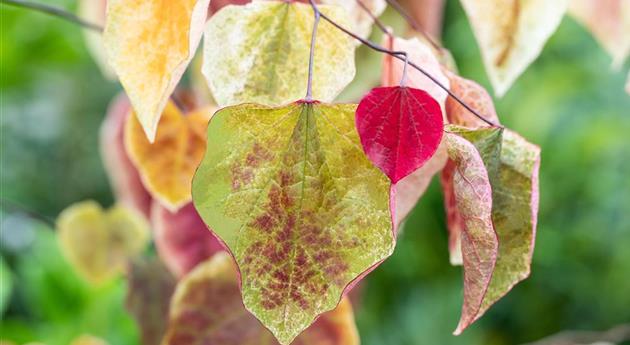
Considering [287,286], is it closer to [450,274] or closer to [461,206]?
[461,206]

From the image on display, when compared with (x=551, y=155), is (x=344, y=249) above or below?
above

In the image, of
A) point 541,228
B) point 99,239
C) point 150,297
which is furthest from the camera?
point 541,228

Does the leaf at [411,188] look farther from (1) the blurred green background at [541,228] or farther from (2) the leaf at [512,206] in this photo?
(1) the blurred green background at [541,228]

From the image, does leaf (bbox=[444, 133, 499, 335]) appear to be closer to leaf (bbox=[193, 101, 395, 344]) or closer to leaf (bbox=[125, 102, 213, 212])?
leaf (bbox=[193, 101, 395, 344])

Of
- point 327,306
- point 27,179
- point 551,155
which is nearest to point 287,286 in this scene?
point 327,306

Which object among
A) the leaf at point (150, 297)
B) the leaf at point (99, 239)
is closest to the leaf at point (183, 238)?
the leaf at point (150, 297)

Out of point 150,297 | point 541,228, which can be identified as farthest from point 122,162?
point 541,228

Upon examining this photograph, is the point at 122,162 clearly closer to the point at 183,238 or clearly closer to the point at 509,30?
the point at 183,238
